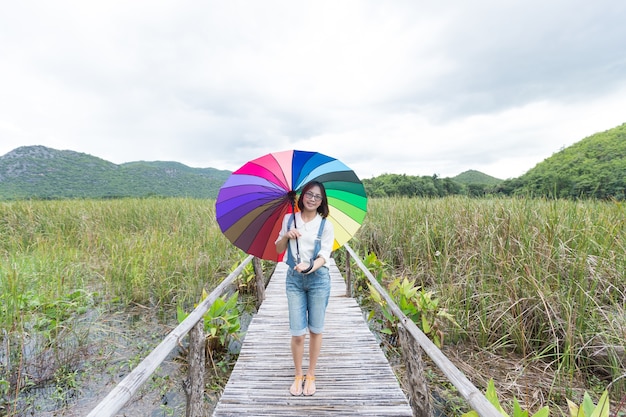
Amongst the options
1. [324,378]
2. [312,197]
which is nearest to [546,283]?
[324,378]

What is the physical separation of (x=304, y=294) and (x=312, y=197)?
82 centimetres

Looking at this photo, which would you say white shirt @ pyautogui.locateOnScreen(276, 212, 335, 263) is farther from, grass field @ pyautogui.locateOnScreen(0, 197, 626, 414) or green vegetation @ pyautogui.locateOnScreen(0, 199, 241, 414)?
green vegetation @ pyautogui.locateOnScreen(0, 199, 241, 414)

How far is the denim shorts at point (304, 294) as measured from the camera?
7.54 ft

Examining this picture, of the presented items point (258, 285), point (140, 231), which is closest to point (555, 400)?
point (258, 285)

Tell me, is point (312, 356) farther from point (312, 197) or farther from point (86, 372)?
point (86, 372)

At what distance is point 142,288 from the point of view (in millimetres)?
4961

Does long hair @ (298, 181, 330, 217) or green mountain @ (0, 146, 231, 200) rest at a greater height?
green mountain @ (0, 146, 231, 200)

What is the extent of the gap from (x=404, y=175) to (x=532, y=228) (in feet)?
112

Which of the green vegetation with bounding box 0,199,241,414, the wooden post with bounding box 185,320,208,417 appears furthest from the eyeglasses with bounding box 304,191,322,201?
the green vegetation with bounding box 0,199,241,414

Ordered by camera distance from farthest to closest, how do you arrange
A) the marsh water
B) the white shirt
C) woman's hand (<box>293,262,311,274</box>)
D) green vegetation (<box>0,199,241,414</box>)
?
1. green vegetation (<box>0,199,241,414</box>)
2. the marsh water
3. the white shirt
4. woman's hand (<box>293,262,311,274</box>)

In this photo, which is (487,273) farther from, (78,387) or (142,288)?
(142,288)

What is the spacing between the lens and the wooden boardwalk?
2326 millimetres

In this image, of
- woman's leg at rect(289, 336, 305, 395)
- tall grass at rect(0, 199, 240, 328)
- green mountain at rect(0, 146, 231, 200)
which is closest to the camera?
woman's leg at rect(289, 336, 305, 395)

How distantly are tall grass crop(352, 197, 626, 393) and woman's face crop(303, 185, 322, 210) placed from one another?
2.44 m
